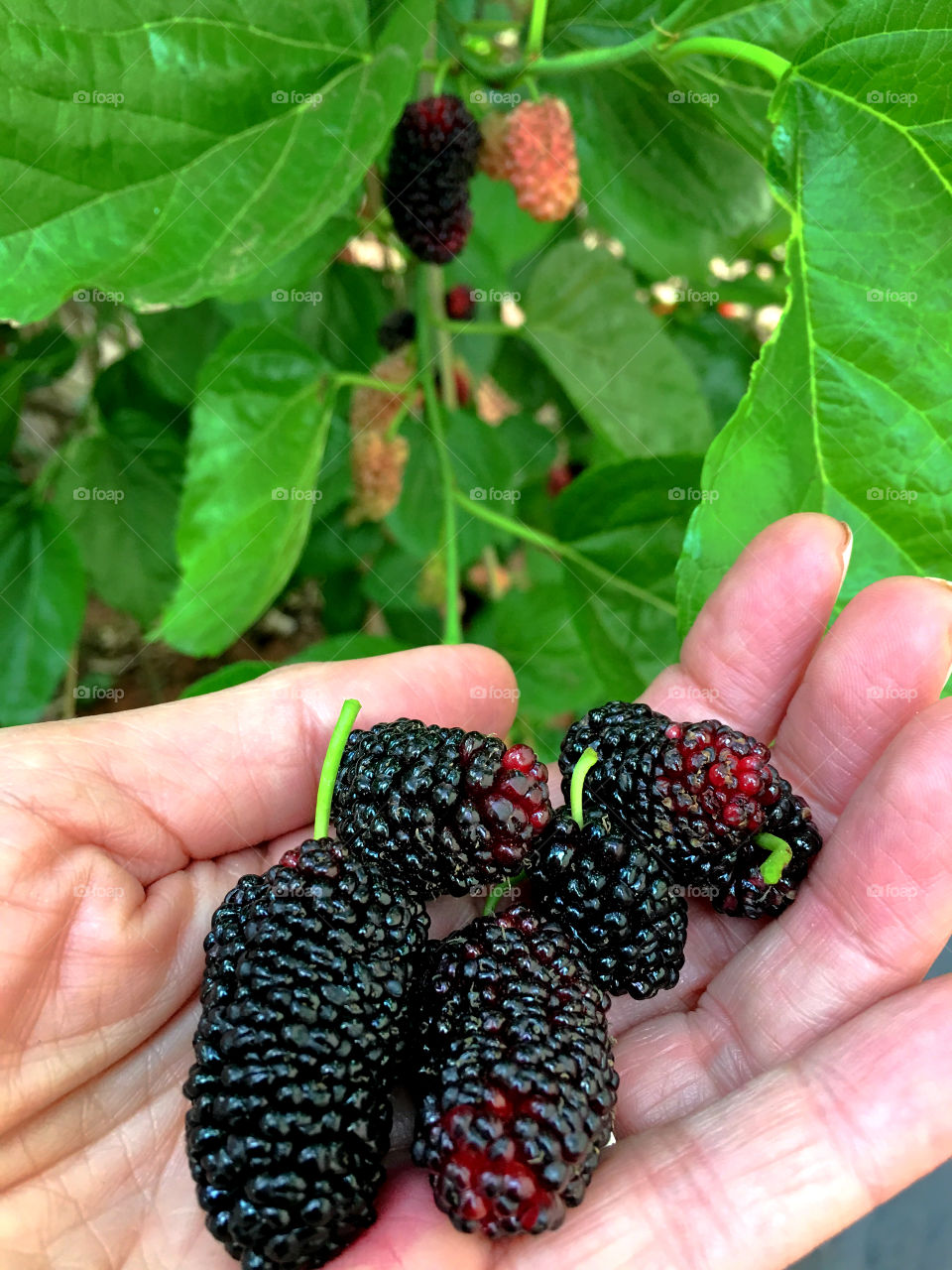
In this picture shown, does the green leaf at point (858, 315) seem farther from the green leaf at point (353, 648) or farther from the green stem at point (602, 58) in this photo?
the green leaf at point (353, 648)

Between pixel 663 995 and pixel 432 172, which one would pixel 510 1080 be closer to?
pixel 663 995

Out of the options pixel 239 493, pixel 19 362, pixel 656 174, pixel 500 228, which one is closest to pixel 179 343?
pixel 19 362

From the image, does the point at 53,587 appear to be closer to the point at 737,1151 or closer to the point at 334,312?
the point at 334,312

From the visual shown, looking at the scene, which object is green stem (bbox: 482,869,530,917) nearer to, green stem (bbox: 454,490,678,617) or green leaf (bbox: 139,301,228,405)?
green stem (bbox: 454,490,678,617)

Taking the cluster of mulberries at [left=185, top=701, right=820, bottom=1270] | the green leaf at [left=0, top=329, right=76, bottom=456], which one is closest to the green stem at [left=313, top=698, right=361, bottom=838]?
the cluster of mulberries at [left=185, top=701, right=820, bottom=1270]

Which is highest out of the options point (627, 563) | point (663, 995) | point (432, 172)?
point (432, 172)

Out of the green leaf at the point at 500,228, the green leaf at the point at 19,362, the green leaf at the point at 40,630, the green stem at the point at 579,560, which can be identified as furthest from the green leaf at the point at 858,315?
the green leaf at the point at 19,362

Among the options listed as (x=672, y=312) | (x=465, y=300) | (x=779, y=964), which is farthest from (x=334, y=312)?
(x=779, y=964)
